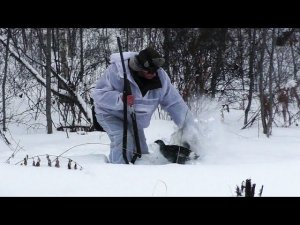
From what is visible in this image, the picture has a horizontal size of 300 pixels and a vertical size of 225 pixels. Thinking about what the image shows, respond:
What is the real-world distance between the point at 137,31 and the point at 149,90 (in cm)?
981

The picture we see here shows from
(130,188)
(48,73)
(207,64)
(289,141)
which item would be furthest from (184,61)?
(130,188)

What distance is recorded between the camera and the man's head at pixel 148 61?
14.2ft

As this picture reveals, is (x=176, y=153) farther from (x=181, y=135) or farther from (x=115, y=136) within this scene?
(x=115, y=136)

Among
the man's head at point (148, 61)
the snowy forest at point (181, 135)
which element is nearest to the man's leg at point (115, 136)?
the snowy forest at point (181, 135)

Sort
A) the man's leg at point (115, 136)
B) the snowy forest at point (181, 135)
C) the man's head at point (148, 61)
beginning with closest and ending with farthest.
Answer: the snowy forest at point (181, 135), the man's head at point (148, 61), the man's leg at point (115, 136)

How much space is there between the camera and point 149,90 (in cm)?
467

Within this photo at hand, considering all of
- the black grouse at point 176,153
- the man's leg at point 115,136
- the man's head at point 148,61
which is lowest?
the black grouse at point 176,153

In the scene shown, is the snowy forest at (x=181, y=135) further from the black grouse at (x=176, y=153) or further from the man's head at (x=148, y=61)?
the man's head at (x=148, y=61)

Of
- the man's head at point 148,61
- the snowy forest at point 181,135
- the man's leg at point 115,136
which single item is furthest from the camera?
the man's leg at point 115,136

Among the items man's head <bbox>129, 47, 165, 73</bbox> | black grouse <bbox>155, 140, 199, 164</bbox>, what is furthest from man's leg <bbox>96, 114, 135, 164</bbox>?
man's head <bbox>129, 47, 165, 73</bbox>

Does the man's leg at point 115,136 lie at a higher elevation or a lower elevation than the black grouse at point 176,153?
higher

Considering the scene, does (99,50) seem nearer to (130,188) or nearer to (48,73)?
(48,73)

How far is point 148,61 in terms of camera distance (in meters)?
4.36

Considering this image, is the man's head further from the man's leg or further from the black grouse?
the black grouse
